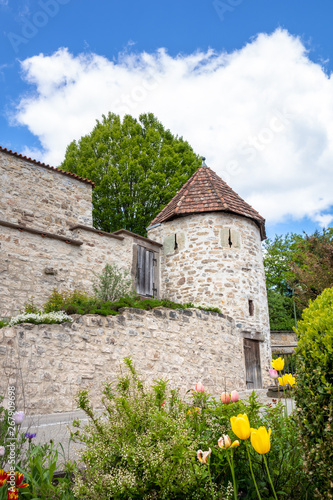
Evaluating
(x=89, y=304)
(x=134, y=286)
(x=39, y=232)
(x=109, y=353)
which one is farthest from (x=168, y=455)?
(x=134, y=286)

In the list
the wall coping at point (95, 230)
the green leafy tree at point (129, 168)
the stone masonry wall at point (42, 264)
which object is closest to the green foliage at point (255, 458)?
the stone masonry wall at point (42, 264)

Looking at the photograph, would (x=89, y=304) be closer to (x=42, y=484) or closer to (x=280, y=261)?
(x=42, y=484)

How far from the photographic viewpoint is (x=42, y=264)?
11234mm

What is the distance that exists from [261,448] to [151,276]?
41.6ft

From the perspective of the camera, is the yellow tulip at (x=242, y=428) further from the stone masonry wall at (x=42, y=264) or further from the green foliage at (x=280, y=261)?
the green foliage at (x=280, y=261)

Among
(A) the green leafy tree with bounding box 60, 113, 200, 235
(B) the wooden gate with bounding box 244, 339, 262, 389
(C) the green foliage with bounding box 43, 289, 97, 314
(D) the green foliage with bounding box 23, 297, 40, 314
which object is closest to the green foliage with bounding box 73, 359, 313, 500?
(C) the green foliage with bounding box 43, 289, 97, 314

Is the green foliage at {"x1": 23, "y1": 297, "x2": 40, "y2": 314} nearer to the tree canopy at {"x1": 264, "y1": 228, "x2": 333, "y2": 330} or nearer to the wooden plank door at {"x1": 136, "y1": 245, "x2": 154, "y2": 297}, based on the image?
the wooden plank door at {"x1": 136, "y1": 245, "x2": 154, "y2": 297}

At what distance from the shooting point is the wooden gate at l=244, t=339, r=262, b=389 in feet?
44.0

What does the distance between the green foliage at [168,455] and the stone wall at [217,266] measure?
1056 cm

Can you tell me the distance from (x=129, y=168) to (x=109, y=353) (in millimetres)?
13359

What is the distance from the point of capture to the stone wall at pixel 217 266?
45.3 ft

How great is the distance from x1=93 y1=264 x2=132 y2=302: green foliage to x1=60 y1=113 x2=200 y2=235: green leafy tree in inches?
307

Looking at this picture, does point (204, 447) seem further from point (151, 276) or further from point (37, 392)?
point (151, 276)

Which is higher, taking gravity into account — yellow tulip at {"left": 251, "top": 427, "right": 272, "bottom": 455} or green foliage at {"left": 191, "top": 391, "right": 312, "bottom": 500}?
yellow tulip at {"left": 251, "top": 427, "right": 272, "bottom": 455}
